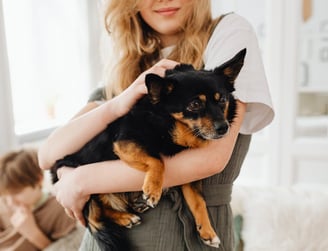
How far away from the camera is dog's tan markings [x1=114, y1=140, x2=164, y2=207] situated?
84cm

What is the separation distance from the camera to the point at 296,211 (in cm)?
189

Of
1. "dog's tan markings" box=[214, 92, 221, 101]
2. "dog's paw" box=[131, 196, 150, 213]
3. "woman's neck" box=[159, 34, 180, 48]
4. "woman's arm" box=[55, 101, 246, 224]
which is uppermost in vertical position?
"woman's neck" box=[159, 34, 180, 48]

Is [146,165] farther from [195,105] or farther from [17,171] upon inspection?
[17,171]

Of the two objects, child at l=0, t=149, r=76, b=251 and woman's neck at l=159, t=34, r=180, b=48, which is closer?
woman's neck at l=159, t=34, r=180, b=48

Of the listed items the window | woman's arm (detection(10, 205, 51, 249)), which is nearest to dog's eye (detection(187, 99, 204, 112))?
woman's arm (detection(10, 205, 51, 249))

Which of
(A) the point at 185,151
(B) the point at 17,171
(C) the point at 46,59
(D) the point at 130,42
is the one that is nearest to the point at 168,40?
(D) the point at 130,42

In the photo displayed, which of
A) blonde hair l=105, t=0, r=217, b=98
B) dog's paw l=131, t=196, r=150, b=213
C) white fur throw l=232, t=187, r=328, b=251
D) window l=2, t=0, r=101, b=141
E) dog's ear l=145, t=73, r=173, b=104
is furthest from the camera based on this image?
window l=2, t=0, r=101, b=141

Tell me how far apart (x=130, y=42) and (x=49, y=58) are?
165 centimetres

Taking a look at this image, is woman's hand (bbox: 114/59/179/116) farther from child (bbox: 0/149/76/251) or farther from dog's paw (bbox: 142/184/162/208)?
child (bbox: 0/149/76/251)

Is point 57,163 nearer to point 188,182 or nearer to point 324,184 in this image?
point 188,182

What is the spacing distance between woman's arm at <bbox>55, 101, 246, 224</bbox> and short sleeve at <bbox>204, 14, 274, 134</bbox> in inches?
1.6

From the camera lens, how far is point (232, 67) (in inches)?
34.8

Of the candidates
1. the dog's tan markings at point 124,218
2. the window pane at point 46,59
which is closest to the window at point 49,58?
the window pane at point 46,59

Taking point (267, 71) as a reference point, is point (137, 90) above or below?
above
